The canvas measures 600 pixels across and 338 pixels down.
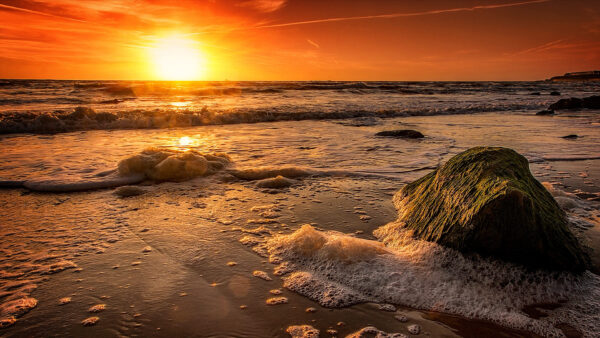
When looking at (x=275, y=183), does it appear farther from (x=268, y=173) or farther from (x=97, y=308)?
(x=97, y=308)

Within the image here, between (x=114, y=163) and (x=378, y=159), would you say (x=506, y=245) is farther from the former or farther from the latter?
(x=114, y=163)

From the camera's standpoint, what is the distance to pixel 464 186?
274cm

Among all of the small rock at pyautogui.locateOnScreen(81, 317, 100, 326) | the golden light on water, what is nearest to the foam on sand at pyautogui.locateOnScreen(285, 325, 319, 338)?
the small rock at pyautogui.locateOnScreen(81, 317, 100, 326)

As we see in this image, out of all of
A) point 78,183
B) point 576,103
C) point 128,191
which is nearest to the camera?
point 128,191

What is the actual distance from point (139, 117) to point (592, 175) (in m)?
12.0

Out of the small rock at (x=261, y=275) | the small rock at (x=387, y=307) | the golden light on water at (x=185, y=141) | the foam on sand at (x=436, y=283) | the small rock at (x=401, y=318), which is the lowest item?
the small rock at (x=401, y=318)

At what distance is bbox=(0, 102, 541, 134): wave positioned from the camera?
33.6ft

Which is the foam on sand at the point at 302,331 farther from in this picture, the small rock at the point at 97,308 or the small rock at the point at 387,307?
the small rock at the point at 97,308

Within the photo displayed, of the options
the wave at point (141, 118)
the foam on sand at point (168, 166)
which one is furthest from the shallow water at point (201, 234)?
the wave at point (141, 118)

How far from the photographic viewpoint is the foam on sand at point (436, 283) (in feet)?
6.86

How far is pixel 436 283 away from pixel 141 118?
455 inches

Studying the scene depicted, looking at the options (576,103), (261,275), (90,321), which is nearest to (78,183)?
(90,321)

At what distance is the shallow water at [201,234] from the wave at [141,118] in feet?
12.1

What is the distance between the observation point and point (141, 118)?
38.6 ft
